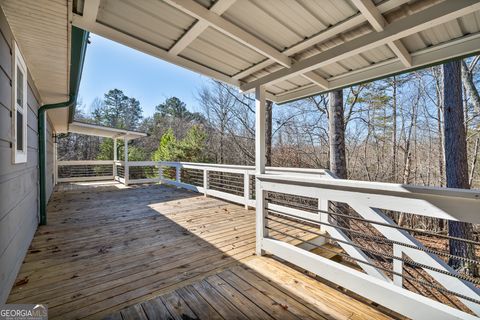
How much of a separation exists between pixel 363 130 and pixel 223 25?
9171 mm

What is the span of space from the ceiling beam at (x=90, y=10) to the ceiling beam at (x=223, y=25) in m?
0.49

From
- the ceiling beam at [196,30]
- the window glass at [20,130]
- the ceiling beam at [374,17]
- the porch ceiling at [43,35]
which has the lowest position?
the window glass at [20,130]

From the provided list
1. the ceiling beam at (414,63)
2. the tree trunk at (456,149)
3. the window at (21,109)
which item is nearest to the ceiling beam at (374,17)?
the ceiling beam at (414,63)

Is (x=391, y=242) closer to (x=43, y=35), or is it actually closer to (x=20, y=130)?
(x=43, y=35)

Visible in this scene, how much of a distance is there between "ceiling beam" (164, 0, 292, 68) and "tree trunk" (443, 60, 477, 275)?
16.3ft

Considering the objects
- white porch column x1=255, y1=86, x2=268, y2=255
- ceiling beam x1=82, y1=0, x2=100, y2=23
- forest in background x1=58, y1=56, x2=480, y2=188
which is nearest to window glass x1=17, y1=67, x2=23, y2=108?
ceiling beam x1=82, y1=0, x2=100, y2=23

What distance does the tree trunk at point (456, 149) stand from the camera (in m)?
4.63

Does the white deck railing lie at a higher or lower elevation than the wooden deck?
higher

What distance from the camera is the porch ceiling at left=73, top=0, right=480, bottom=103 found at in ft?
4.84

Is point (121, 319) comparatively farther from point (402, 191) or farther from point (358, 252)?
point (358, 252)

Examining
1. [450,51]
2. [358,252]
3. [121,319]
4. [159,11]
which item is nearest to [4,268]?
[121,319]

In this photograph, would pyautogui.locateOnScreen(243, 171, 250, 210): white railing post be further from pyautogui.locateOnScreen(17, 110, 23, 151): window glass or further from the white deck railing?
pyautogui.locateOnScreen(17, 110, 23, 151): window glass

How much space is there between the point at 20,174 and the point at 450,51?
14.4ft

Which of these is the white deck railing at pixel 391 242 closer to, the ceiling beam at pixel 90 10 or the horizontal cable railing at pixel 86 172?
the ceiling beam at pixel 90 10
